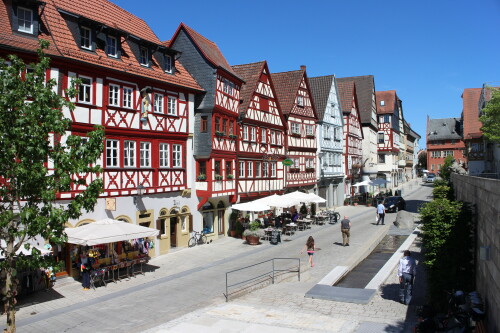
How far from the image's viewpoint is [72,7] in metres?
20.7

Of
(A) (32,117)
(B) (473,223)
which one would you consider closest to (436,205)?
(B) (473,223)

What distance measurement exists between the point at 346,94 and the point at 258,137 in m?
23.8

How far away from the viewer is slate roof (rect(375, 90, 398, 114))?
7056cm

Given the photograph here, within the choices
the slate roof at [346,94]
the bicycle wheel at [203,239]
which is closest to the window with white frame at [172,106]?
the bicycle wheel at [203,239]

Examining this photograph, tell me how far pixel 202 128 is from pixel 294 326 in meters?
15.8

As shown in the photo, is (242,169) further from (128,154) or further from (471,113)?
(471,113)

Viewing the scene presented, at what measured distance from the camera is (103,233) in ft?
54.2

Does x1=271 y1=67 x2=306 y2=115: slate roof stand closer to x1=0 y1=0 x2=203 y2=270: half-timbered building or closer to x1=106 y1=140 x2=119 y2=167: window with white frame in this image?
x1=0 y1=0 x2=203 y2=270: half-timbered building

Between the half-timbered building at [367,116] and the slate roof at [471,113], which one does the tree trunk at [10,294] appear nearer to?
the slate roof at [471,113]

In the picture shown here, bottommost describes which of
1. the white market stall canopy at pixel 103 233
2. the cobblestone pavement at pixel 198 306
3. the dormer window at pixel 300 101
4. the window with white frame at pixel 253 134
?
the cobblestone pavement at pixel 198 306

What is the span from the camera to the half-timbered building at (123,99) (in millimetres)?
18078

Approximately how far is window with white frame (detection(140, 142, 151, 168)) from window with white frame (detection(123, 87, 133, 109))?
1.99m

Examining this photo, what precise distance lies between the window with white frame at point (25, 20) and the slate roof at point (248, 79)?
50.3 ft

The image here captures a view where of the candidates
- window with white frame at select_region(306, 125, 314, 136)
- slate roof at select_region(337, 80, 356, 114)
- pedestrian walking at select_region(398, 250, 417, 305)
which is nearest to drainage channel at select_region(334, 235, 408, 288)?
pedestrian walking at select_region(398, 250, 417, 305)
